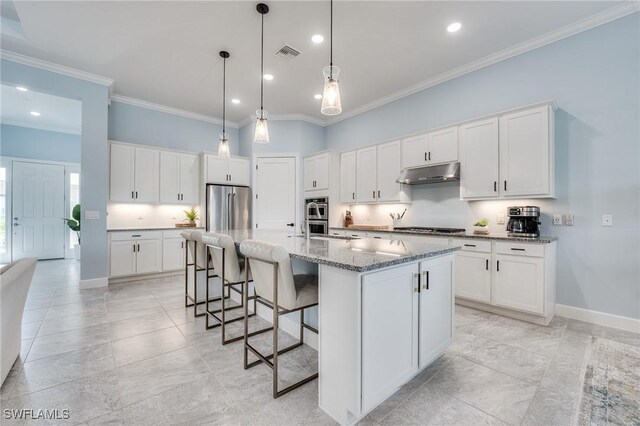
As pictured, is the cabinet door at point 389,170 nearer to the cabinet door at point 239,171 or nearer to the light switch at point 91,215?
the cabinet door at point 239,171

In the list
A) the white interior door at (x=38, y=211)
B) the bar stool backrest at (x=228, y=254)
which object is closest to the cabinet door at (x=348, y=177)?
the bar stool backrest at (x=228, y=254)

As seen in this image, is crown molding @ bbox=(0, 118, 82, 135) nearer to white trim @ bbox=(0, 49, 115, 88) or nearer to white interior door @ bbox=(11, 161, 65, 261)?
white interior door @ bbox=(11, 161, 65, 261)

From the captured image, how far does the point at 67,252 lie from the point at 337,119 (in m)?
7.19

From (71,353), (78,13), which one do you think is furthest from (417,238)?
(78,13)

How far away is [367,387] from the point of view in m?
1.46

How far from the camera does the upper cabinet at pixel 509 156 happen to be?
3.00 meters

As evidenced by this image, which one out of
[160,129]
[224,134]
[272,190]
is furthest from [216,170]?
[224,134]

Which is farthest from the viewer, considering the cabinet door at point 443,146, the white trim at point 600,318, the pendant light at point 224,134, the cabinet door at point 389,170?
the cabinet door at point 389,170

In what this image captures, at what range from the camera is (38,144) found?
253 inches

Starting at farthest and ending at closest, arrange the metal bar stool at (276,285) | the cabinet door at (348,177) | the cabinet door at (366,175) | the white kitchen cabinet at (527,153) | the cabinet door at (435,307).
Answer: the cabinet door at (348,177) < the cabinet door at (366,175) < the white kitchen cabinet at (527,153) < the cabinet door at (435,307) < the metal bar stool at (276,285)

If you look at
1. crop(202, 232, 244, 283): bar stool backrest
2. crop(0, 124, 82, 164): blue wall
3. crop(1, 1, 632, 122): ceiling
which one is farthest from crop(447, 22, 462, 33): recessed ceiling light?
crop(0, 124, 82, 164): blue wall

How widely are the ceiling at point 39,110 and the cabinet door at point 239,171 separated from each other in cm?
288

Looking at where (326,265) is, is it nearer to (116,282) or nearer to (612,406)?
(612,406)

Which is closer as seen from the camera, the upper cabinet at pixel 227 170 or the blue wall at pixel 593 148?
the blue wall at pixel 593 148
